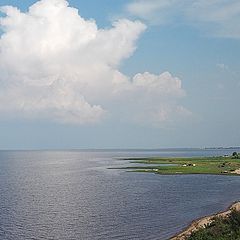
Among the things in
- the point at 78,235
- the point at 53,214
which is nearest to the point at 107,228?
the point at 78,235

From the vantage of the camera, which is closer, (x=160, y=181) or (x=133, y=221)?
(x=133, y=221)

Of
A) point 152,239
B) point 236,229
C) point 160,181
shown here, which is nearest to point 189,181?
point 160,181

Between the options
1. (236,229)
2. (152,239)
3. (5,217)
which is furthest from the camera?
(5,217)

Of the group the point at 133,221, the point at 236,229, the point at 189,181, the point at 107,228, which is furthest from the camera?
the point at 189,181

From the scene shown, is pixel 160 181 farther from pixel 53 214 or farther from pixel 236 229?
pixel 236 229

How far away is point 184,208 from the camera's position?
212 feet

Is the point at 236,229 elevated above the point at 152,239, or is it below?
above

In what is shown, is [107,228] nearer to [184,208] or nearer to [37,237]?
[37,237]

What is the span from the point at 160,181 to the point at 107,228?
53594 millimetres

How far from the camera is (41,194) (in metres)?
83.4

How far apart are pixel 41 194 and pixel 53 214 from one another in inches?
925

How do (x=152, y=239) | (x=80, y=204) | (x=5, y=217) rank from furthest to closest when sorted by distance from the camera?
(x=80, y=204) → (x=5, y=217) → (x=152, y=239)

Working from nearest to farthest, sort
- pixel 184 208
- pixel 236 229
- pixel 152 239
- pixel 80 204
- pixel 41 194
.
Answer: pixel 236 229 → pixel 152 239 → pixel 184 208 → pixel 80 204 → pixel 41 194

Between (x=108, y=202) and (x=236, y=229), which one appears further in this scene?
(x=108, y=202)
